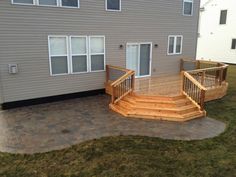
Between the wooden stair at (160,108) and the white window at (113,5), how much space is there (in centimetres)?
432

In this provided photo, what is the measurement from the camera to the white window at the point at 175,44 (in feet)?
40.5

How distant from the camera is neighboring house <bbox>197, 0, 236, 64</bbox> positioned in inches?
804

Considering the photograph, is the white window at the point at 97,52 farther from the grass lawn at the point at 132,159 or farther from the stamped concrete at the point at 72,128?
the grass lawn at the point at 132,159

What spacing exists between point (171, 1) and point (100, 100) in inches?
270

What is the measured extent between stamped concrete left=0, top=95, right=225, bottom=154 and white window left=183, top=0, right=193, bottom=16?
7688 mm

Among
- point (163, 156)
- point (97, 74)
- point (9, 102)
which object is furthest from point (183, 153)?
point (9, 102)

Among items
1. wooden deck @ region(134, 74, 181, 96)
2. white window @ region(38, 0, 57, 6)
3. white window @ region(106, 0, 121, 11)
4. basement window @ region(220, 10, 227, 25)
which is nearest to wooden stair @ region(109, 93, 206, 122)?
wooden deck @ region(134, 74, 181, 96)

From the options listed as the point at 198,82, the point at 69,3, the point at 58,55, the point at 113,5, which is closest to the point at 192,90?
the point at 198,82

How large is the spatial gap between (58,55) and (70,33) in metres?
1.06

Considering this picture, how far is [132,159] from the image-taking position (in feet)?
16.0

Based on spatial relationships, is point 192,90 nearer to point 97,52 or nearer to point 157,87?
point 157,87

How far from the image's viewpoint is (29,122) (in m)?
7.02

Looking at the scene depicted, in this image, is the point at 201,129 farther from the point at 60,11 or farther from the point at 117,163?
the point at 60,11

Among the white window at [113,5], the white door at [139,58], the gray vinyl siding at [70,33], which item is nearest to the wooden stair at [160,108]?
the gray vinyl siding at [70,33]
